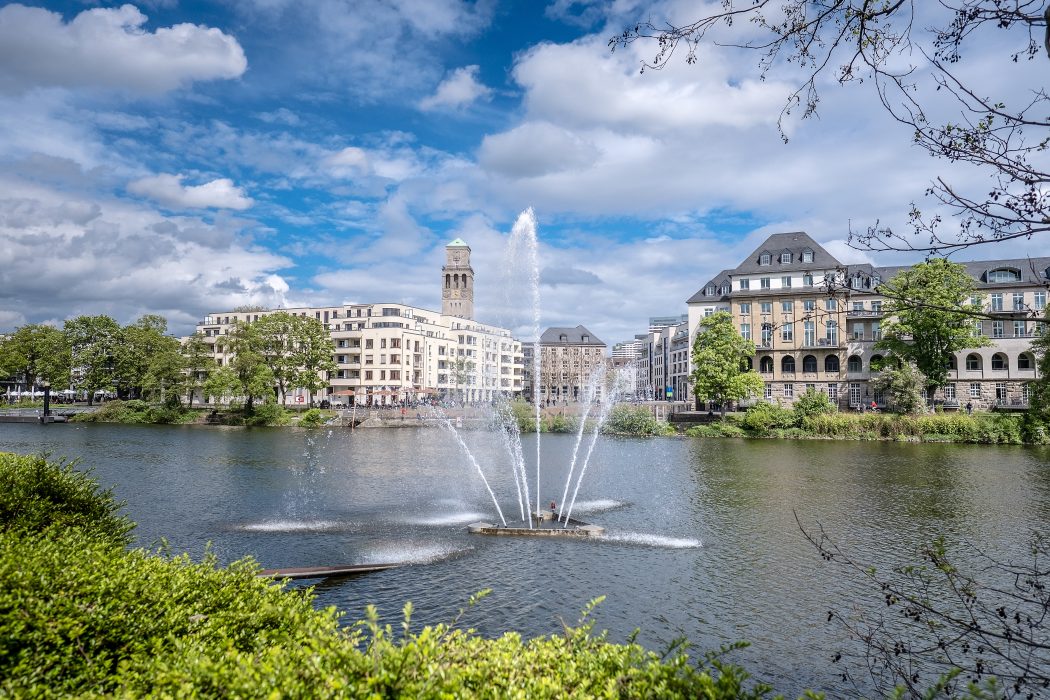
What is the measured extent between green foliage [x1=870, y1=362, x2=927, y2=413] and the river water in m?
14.0

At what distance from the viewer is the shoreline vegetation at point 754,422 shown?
236 feet

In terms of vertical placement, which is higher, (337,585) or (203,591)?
(203,591)

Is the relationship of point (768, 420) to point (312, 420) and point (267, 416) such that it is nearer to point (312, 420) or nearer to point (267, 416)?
point (312, 420)

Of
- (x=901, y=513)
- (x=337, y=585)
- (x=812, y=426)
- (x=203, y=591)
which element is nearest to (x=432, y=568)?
(x=337, y=585)

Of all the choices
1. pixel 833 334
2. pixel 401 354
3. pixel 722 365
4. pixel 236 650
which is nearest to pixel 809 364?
pixel 833 334

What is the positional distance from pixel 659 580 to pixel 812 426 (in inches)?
2577

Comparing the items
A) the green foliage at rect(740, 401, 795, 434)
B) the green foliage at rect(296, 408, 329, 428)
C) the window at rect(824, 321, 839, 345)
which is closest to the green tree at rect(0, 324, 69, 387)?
the green foliage at rect(296, 408, 329, 428)

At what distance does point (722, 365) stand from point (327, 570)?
245 feet

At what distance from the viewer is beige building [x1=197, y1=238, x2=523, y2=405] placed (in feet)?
448

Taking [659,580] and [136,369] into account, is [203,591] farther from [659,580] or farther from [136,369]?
[136,369]

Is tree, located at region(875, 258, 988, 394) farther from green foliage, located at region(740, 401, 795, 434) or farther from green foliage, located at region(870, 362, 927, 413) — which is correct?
green foliage, located at region(740, 401, 795, 434)

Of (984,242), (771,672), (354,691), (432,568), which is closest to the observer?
(354,691)

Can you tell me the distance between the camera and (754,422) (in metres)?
82.3

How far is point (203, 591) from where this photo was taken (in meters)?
9.34
